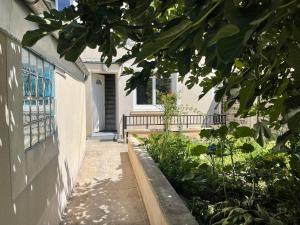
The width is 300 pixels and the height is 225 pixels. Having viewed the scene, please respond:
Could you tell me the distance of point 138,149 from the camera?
8.41m

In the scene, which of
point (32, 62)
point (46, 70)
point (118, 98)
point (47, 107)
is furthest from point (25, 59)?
point (118, 98)

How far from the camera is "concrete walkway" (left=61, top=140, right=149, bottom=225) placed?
5.29 m

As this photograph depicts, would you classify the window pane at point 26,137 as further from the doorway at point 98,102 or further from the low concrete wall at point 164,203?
the doorway at point 98,102

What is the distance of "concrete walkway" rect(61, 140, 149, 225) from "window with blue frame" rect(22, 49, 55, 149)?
1583mm

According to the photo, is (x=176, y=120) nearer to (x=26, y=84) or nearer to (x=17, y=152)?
(x=26, y=84)

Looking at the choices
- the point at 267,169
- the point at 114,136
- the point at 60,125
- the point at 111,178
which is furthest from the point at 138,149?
the point at 114,136

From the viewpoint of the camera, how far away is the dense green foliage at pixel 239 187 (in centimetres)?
344

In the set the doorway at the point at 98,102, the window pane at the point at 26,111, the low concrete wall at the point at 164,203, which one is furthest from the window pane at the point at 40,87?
the doorway at the point at 98,102

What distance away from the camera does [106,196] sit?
21.0ft

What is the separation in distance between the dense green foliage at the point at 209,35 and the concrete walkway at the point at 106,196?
12.3ft

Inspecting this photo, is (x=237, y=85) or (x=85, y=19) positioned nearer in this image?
(x=85, y=19)

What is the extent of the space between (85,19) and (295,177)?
Result: 3208 millimetres

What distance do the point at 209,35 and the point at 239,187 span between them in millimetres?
3860

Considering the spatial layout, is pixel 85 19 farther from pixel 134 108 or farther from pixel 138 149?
pixel 134 108
